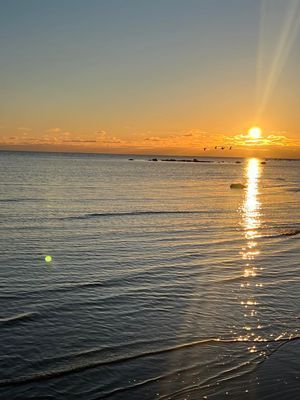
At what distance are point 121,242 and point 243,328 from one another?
463 inches

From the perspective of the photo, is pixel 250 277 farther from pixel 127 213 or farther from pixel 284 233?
pixel 127 213

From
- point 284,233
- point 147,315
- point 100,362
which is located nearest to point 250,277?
point 147,315

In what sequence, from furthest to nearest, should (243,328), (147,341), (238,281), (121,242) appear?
1. (121,242)
2. (238,281)
3. (243,328)
4. (147,341)

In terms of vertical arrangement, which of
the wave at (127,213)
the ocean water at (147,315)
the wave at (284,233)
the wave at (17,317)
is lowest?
the wave at (284,233)

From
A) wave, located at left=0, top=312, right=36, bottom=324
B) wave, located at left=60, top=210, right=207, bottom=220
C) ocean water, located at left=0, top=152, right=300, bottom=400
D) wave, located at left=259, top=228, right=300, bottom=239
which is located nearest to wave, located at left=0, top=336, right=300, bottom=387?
ocean water, located at left=0, top=152, right=300, bottom=400

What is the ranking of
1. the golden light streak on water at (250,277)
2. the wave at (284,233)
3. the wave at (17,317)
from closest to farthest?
the wave at (17,317) < the golden light streak on water at (250,277) < the wave at (284,233)

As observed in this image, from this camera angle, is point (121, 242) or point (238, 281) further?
point (121, 242)

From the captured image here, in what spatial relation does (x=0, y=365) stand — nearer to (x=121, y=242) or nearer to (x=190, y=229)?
(x=121, y=242)

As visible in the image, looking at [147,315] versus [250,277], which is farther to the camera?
[250,277]

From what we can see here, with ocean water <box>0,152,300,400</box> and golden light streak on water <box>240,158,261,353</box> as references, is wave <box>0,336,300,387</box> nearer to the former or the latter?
ocean water <box>0,152,300,400</box>

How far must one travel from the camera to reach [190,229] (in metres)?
27.7

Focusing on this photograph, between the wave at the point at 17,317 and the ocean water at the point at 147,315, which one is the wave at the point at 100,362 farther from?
the wave at the point at 17,317

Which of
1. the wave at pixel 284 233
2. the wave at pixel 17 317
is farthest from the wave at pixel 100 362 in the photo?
the wave at pixel 284 233

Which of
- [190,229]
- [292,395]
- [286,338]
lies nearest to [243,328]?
[286,338]
